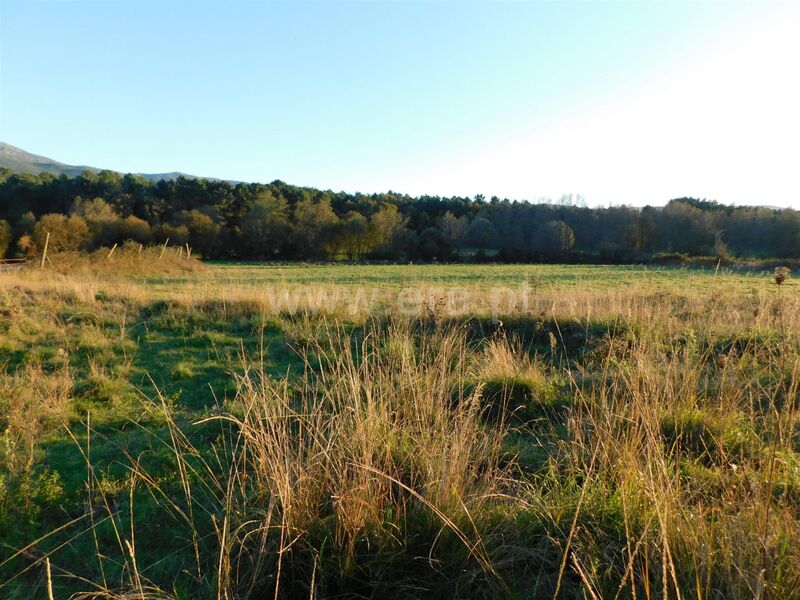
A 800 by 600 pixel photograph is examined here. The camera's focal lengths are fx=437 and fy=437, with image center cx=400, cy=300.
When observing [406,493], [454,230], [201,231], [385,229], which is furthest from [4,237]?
[406,493]

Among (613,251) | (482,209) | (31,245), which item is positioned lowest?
(31,245)

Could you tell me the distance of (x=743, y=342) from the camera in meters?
6.28

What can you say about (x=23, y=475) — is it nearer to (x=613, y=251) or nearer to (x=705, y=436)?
(x=705, y=436)

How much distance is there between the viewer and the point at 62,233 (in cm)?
3806

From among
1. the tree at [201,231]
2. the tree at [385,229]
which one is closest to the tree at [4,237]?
the tree at [201,231]

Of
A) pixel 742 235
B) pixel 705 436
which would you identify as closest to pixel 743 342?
pixel 705 436

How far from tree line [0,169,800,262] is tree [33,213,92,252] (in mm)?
2438

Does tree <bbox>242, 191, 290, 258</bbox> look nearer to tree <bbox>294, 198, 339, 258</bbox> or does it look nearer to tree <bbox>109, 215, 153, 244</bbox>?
tree <bbox>294, 198, 339, 258</bbox>

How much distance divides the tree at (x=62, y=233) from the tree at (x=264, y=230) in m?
17.0

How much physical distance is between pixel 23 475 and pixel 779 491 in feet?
15.9

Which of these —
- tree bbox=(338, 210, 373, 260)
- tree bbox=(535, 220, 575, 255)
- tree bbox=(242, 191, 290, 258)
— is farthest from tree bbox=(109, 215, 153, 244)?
tree bbox=(535, 220, 575, 255)

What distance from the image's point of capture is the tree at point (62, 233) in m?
36.5

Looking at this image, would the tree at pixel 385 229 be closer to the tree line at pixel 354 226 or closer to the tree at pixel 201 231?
the tree line at pixel 354 226

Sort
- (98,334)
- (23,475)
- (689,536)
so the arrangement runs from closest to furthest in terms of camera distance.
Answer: (689,536), (23,475), (98,334)
